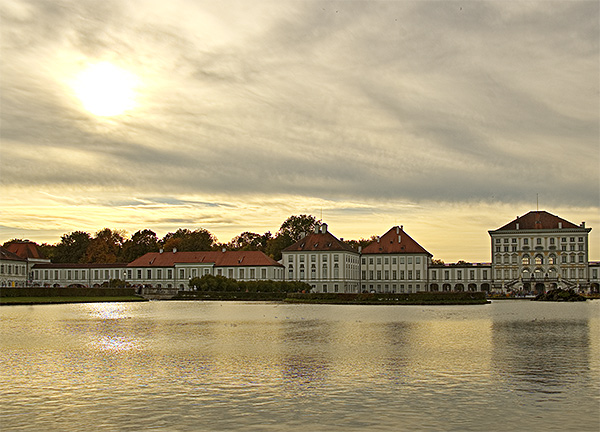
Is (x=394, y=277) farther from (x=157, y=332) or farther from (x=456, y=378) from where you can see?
(x=456, y=378)

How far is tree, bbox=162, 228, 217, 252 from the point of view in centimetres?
13562

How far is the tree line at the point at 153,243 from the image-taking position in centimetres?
13788

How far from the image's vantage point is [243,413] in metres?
13.1

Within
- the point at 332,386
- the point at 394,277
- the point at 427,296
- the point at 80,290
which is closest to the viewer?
the point at 332,386

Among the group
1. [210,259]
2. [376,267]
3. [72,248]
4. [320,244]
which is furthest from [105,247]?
[376,267]

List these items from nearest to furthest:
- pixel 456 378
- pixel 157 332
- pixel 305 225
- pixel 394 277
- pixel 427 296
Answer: pixel 456 378 < pixel 157 332 < pixel 427 296 < pixel 394 277 < pixel 305 225

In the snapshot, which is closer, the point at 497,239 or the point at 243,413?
the point at 243,413

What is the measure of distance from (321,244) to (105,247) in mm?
48492

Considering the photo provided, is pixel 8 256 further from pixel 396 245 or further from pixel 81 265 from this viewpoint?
pixel 396 245

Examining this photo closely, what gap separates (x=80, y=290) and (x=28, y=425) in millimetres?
74495

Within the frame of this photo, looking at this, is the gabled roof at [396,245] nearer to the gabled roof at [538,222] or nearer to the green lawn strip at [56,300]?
the gabled roof at [538,222]

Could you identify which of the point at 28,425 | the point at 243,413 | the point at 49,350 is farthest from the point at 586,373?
the point at 49,350

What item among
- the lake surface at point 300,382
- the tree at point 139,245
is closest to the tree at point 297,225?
the tree at point 139,245

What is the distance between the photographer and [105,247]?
14412cm
